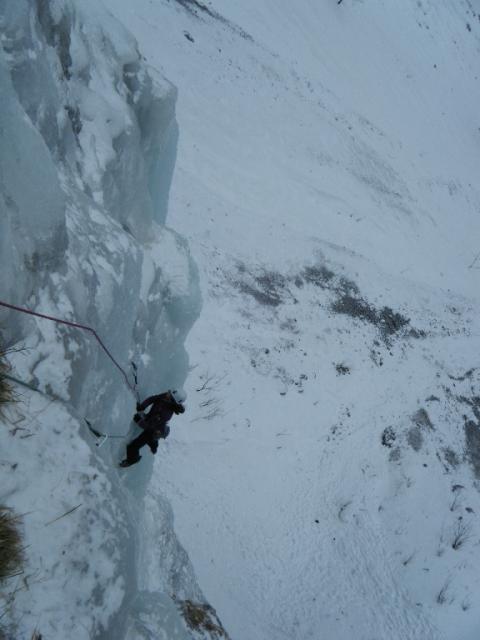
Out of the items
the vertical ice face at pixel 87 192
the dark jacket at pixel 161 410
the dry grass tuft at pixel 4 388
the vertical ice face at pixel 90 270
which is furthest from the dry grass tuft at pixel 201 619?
the dry grass tuft at pixel 4 388

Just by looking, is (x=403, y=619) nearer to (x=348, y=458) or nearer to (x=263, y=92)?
(x=348, y=458)

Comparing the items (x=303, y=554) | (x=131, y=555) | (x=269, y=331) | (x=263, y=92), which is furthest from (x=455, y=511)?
(x=263, y=92)

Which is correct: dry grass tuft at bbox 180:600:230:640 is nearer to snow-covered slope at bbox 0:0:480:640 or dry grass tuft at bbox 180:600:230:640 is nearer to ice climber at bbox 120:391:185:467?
snow-covered slope at bbox 0:0:480:640

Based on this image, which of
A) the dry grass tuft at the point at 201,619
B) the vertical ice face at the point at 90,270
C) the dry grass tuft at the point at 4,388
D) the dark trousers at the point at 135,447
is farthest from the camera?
the dark trousers at the point at 135,447

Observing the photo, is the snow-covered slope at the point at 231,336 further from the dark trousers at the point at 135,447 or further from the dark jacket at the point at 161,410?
the dark jacket at the point at 161,410

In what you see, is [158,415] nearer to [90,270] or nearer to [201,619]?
[90,270]

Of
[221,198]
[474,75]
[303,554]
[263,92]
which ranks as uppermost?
[474,75]

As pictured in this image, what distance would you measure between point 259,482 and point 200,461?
1.60m

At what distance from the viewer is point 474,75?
135 ft

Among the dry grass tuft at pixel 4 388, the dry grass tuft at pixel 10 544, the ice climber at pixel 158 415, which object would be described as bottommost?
the ice climber at pixel 158 415

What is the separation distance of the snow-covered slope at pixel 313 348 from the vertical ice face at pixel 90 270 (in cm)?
321

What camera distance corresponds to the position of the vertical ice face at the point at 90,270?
3.71 meters

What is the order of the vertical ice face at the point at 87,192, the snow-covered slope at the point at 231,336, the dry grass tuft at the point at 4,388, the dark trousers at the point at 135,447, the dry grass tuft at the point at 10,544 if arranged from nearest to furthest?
1. the dry grass tuft at the point at 10,544
2. the dry grass tuft at the point at 4,388
3. the snow-covered slope at the point at 231,336
4. the vertical ice face at the point at 87,192
5. the dark trousers at the point at 135,447

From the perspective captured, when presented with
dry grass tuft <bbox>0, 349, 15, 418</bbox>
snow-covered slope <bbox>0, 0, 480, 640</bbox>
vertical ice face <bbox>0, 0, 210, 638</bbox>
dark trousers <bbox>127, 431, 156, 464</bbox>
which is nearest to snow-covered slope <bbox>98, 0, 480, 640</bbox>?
snow-covered slope <bbox>0, 0, 480, 640</bbox>
